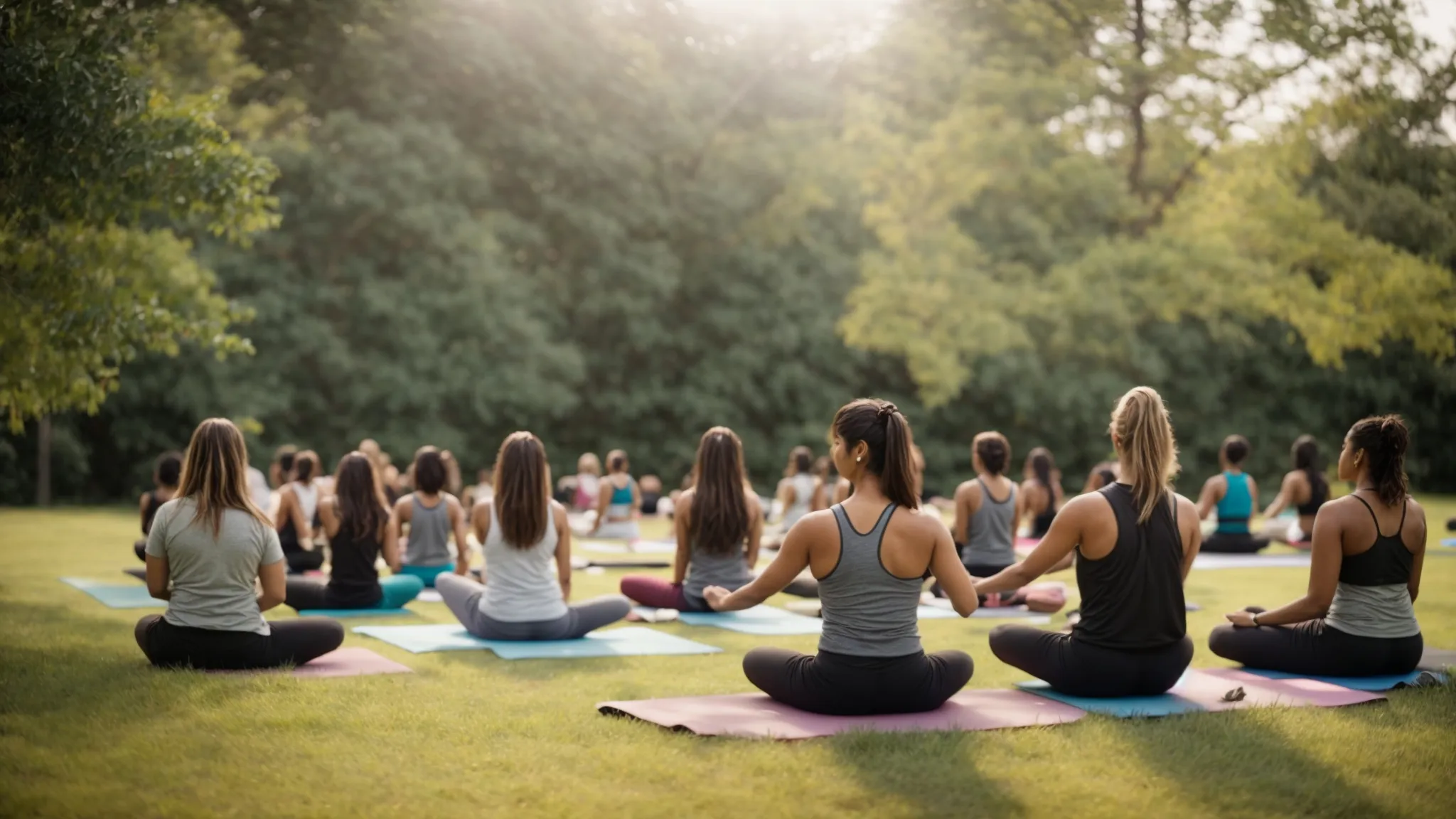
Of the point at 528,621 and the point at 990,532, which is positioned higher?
the point at 990,532

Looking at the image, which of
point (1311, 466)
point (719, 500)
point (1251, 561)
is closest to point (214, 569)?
point (719, 500)

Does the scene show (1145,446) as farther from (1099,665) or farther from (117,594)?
(117,594)

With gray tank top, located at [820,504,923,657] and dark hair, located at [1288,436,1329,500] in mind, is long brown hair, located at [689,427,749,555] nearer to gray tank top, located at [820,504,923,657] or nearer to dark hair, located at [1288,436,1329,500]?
gray tank top, located at [820,504,923,657]

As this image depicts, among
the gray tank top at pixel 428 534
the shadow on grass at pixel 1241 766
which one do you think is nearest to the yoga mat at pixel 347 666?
the gray tank top at pixel 428 534

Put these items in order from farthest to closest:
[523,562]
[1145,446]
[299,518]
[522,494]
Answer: [299,518] < [523,562] < [522,494] < [1145,446]

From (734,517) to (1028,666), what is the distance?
10.7 feet

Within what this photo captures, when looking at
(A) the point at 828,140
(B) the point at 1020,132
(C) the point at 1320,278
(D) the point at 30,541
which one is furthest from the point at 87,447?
(C) the point at 1320,278

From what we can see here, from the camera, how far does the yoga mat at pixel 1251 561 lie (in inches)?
520

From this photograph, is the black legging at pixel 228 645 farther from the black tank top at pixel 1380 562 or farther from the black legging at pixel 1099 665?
the black tank top at pixel 1380 562

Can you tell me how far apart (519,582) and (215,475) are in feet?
6.80

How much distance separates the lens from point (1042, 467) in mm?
13875

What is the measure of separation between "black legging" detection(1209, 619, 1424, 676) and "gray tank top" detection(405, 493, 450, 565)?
574cm

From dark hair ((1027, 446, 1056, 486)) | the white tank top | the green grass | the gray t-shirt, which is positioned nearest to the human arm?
the green grass

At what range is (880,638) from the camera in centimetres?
548
